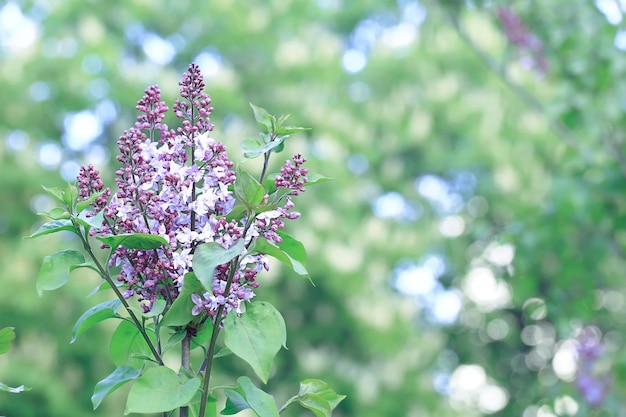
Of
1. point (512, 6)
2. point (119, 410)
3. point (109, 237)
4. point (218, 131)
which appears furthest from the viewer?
point (218, 131)

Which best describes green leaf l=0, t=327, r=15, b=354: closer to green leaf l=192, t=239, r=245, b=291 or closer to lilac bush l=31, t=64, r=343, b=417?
lilac bush l=31, t=64, r=343, b=417

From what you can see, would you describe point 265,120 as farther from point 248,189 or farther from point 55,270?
point 55,270

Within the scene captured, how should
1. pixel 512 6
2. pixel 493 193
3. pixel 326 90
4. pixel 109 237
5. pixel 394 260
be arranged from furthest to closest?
pixel 493 193 → pixel 326 90 → pixel 394 260 → pixel 512 6 → pixel 109 237

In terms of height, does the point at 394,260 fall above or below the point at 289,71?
below

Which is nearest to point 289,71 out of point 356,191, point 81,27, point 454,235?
point 356,191

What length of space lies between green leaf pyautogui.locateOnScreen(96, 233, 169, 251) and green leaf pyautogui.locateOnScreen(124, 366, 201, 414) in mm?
155

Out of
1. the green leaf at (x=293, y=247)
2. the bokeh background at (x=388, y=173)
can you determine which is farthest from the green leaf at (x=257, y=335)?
the bokeh background at (x=388, y=173)

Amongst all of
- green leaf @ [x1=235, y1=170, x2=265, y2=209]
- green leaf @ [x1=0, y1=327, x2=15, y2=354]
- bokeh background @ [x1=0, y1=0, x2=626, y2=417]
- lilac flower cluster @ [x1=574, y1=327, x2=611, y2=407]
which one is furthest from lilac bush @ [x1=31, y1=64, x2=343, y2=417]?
lilac flower cluster @ [x1=574, y1=327, x2=611, y2=407]

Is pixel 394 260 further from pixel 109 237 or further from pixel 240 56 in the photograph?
pixel 109 237

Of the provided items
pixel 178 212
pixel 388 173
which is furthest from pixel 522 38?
pixel 388 173

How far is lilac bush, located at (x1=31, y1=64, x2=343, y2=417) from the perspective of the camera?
41.6 inches

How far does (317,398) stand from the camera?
46.1 inches

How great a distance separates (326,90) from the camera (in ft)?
33.6

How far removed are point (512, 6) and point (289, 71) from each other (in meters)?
5.37
